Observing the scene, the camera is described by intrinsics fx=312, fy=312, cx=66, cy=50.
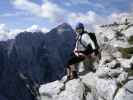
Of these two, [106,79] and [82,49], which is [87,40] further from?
[106,79]

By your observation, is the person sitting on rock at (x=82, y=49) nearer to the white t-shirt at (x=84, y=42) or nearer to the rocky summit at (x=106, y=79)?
the white t-shirt at (x=84, y=42)

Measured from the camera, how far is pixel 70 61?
2691cm

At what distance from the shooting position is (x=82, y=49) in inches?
1057

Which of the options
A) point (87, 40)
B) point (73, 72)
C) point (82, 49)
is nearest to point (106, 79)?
point (73, 72)

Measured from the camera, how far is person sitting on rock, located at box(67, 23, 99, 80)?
26109mm

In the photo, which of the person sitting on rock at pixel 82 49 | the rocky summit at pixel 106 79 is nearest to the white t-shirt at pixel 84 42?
the person sitting on rock at pixel 82 49

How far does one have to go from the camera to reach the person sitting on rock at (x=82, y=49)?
26.1 meters

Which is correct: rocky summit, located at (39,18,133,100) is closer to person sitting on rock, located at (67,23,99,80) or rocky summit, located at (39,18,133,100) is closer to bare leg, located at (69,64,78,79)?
bare leg, located at (69,64,78,79)

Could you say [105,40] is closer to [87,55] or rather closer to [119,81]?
[87,55]

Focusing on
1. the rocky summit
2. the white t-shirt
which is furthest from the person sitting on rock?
the rocky summit

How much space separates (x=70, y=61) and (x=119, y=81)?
6.53 meters

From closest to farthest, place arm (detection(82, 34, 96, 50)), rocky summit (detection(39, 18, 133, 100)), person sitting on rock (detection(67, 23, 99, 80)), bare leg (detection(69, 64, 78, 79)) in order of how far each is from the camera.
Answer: rocky summit (detection(39, 18, 133, 100))
arm (detection(82, 34, 96, 50))
person sitting on rock (detection(67, 23, 99, 80))
bare leg (detection(69, 64, 78, 79))

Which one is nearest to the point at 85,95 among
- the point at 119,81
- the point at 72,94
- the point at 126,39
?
the point at 72,94

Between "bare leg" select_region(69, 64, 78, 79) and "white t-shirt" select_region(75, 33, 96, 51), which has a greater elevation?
"white t-shirt" select_region(75, 33, 96, 51)
